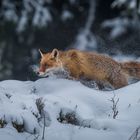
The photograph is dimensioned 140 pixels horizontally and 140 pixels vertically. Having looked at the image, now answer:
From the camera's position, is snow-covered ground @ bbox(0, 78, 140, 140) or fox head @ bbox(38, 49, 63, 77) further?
fox head @ bbox(38, 49, 63, 77)

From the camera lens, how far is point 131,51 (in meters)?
11.7

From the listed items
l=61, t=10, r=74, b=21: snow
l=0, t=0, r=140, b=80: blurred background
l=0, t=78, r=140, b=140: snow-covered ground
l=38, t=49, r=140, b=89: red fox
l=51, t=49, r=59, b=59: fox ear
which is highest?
l=61, t=10, r=74, b=21: snow

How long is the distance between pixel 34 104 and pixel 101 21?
17.5 metres

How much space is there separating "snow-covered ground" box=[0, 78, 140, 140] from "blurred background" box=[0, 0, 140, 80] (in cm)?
1440

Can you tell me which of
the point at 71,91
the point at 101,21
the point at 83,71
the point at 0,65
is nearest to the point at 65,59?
the point at 83,71

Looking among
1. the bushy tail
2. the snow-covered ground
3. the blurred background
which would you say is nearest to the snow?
the blurred background

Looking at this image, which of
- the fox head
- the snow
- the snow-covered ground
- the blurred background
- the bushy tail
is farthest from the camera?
the snow

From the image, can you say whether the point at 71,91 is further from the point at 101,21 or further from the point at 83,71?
the point at 101,21

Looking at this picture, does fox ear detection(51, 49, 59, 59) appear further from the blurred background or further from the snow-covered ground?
the blurred background

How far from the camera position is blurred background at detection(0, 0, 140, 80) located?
24.1 m

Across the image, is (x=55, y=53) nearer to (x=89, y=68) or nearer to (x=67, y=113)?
(x=89, y=68)

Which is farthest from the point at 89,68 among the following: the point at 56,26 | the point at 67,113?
the point at 56,26

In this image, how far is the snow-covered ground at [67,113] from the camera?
761 centimetres

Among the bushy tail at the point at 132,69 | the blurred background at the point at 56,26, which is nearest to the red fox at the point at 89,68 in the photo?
the bushy tail at the point at 132,69
